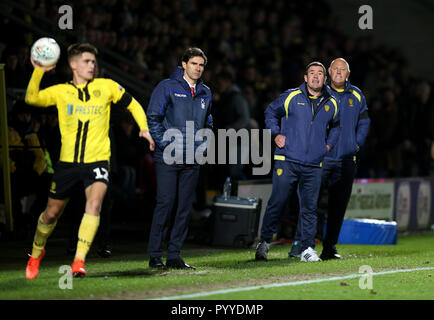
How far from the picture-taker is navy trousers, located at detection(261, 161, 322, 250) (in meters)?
10.4

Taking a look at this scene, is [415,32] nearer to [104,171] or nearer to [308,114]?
[308,114]

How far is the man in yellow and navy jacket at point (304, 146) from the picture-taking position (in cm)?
1038

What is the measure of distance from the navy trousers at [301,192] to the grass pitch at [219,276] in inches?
15.6

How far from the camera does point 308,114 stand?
34.1 ft

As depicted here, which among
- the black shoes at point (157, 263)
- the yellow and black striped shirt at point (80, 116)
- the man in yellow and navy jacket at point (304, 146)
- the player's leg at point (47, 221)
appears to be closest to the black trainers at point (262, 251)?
the man in yellow and navy jacket at point (304, 146)

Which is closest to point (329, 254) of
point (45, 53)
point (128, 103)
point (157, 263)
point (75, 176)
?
point (157, 263)

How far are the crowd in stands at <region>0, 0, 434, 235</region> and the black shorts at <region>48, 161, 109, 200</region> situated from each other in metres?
4.85

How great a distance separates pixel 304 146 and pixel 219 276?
2.29 meters

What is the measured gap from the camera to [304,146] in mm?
10359

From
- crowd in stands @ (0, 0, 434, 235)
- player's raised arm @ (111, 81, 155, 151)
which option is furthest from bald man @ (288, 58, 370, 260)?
crowd in stands @ (0, 0, 434, 235)

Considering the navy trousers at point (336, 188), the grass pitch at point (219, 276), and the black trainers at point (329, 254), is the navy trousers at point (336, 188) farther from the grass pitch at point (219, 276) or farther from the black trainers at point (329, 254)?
the grass pitch at point (219, 276)

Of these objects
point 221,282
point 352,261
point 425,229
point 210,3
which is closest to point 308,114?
point 352,261
